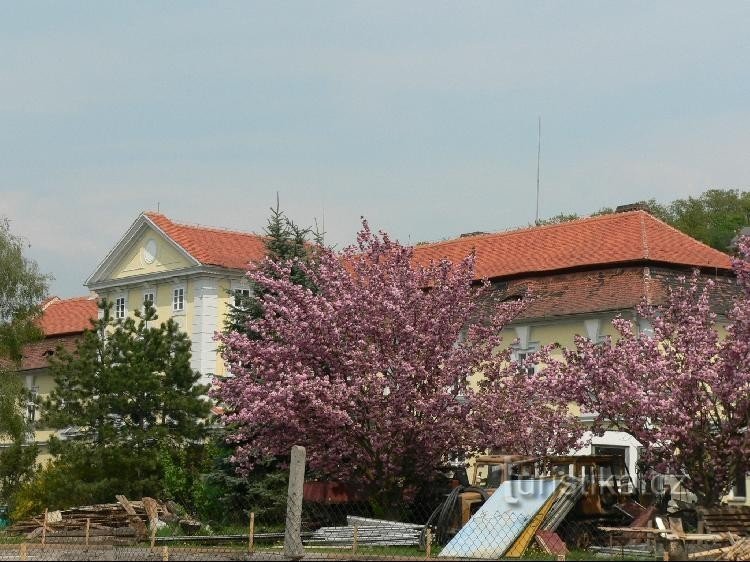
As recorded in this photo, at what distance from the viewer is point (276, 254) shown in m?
39.8

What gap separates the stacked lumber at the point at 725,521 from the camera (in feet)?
82.8

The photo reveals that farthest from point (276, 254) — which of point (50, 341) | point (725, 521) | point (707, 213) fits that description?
point (707, 213)

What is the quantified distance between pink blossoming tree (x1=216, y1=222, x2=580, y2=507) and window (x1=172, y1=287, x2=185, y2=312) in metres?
25.4

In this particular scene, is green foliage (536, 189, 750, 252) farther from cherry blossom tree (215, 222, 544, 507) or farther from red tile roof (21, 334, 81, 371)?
cherry blossom tree (215, 222, 544, 507)

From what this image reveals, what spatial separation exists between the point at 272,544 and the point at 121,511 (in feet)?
25.0

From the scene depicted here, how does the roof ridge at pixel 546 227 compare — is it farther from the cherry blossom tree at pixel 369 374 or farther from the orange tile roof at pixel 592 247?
the cherry blossom tree at pixel 369 374

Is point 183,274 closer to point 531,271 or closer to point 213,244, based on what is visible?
point 213,244

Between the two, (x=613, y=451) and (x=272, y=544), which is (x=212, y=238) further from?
(x=272, y=544)

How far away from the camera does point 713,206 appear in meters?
83.6

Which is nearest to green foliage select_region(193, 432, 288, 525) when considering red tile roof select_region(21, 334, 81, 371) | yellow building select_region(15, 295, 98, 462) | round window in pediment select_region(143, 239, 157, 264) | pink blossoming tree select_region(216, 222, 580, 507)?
pink blossoming tree select_region(216, 222, 580, 507)

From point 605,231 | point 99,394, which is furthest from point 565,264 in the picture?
point 99,394

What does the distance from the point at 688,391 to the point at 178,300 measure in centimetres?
3411

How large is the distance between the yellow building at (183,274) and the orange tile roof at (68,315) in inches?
147

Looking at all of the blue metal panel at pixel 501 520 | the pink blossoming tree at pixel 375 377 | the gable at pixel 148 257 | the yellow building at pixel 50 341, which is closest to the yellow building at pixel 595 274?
the pink blossoming tree at pixel 375 377
